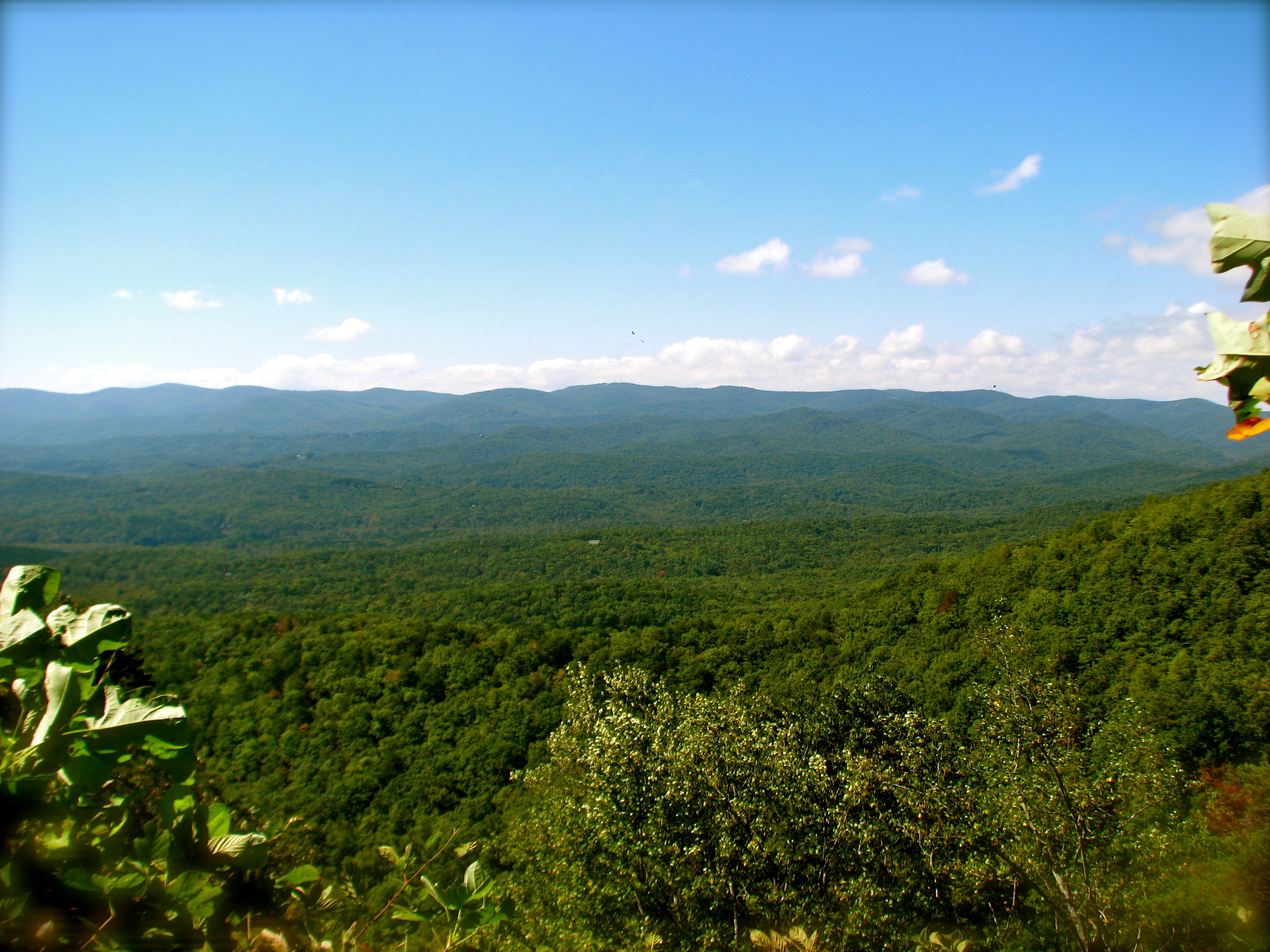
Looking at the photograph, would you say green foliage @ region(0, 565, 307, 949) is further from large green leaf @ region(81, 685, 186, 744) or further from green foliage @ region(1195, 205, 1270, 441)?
green foliage @ region(1195, 205, 1270, 441)

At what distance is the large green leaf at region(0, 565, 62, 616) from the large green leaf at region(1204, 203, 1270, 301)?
3553mm

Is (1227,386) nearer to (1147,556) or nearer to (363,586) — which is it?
(1147,556)

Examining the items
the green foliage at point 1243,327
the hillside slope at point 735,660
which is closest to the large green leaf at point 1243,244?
the green foliage at point 1243,327

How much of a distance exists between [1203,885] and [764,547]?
97.0 metres

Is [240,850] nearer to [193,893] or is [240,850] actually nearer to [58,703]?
[193,893]

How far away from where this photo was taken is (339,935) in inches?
104

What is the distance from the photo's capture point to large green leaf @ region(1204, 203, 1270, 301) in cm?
179

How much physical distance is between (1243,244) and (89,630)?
3.55 metres

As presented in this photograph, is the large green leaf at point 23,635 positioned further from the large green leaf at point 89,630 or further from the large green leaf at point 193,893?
the large green leaf at point 193,893

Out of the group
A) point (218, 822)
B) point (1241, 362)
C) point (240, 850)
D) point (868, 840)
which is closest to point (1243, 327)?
point (1241, 362)

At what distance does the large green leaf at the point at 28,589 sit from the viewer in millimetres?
2020

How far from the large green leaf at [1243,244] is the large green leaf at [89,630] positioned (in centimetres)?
329

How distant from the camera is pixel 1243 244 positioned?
1.82 meters

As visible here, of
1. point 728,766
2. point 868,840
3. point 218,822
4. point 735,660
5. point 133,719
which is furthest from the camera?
point 735,660
